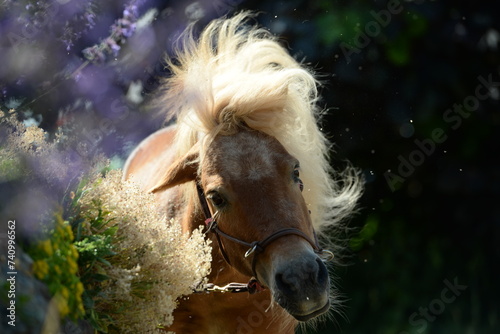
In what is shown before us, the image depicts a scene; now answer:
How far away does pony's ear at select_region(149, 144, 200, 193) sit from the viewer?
3.33 metres

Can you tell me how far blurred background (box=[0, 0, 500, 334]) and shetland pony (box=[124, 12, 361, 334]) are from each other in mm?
843

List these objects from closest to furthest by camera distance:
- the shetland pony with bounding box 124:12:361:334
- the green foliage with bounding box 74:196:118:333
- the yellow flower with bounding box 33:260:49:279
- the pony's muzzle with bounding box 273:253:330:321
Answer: the yellow flower with bounding box 33:260:49:279
the green foliage with bounding box 74:196:118:333
the pony's muzzle with bounding box 273:253:330:321
the shetland pony with bounding box 124:12:361:334

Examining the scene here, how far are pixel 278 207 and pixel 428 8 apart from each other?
3.54 m

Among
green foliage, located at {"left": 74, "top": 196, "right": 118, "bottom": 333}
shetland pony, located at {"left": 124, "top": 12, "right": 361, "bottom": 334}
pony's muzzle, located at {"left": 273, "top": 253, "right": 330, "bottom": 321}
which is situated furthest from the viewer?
shetland pony, located at {"left": 124, "top": 12, "right": 361, "bottom": 334}

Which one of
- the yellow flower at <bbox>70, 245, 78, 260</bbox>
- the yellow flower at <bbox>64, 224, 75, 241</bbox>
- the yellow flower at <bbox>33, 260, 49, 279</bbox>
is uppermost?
the yellow flower at <bbox>33, 260, 49, 279</bbox>

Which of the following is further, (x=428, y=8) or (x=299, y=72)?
(x=428, y=8)

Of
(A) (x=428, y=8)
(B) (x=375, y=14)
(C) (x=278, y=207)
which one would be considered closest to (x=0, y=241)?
(C) (x=278, y=207)

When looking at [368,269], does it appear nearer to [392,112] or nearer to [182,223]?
[392,112]

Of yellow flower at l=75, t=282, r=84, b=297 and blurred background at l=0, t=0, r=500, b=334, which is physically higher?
yellow flower at l=75, t=282, r=84, b=297

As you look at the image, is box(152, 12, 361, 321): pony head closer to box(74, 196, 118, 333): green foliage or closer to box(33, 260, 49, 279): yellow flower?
box(74, 196, 118, 333): green foliage

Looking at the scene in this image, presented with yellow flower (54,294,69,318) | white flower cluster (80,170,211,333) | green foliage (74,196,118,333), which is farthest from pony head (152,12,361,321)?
yellow flower (54,294,69,318)

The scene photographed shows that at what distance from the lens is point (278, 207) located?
2.95 m

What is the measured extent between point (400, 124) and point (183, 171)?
10.4ft

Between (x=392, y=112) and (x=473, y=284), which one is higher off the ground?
(x=392, y=112)
